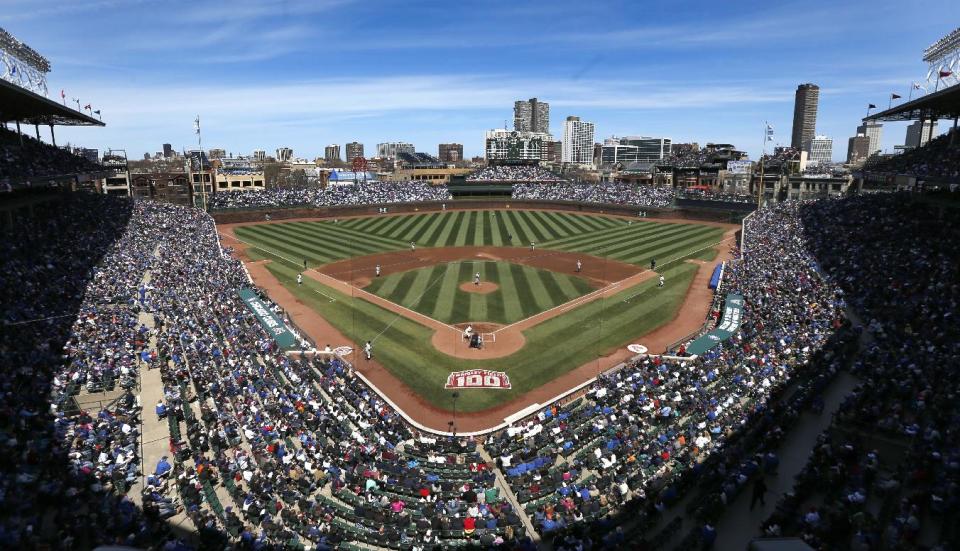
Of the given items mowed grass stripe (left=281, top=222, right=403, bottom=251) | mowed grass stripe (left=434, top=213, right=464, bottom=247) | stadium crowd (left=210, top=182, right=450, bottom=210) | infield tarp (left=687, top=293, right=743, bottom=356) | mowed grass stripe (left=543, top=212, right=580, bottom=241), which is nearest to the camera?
infield tarp (left=687, top=293, right=743, bottom=356)

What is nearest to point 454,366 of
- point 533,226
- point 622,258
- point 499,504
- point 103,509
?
point 499,504

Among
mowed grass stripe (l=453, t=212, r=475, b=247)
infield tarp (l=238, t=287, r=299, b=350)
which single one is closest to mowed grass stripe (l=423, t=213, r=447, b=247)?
mowed grass stripe (l=453, t=212, r=475, b=247)

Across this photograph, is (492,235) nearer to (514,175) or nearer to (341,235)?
(341,235)

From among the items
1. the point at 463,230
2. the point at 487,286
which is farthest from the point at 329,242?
the point at 487,286

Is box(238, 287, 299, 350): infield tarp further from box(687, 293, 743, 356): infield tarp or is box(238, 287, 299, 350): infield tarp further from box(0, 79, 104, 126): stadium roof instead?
box(687, 293, 743, 356): infield tarp

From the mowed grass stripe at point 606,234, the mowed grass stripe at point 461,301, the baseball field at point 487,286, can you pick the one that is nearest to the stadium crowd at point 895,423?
the baseball field at point 487,286

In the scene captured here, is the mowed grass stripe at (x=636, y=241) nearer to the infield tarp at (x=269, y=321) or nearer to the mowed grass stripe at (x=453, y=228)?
the mowed grass stripe at (x=453, y=228)
